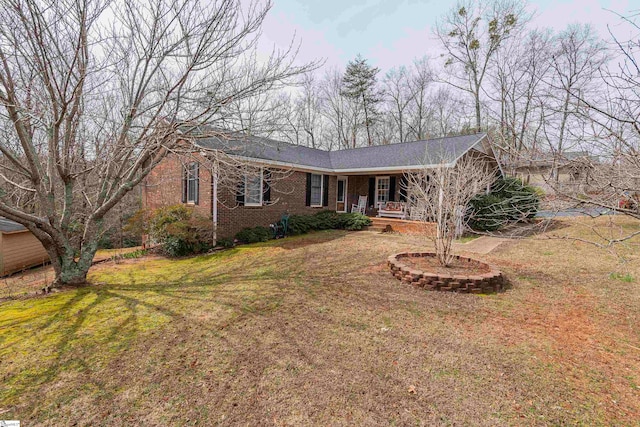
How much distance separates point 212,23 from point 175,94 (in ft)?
5.19

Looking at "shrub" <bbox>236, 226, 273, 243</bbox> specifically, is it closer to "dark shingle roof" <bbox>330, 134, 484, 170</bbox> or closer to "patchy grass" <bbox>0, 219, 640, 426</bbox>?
"patchy grass" <bbox>0, 219, 640, 426</bbox>

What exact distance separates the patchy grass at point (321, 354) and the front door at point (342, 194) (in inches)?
390

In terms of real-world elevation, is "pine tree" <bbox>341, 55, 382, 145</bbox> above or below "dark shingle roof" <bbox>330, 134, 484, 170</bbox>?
above

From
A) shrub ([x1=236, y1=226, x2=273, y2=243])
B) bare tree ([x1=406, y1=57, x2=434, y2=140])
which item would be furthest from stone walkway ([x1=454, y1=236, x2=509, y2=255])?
bare tree ([x1=406, y1=57, x2=434, y2=140])

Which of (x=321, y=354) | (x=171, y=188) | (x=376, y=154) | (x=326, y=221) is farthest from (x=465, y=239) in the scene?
(x=171, y=188)

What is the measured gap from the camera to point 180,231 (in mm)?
8125

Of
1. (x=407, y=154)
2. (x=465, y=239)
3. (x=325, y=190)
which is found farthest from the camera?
(x=325, y=190)

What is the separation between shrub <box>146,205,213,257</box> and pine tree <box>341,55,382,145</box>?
21430 mm

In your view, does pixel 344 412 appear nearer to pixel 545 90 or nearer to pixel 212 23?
pixel 545 90

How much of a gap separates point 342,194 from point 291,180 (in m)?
4.33

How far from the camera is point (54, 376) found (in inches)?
105

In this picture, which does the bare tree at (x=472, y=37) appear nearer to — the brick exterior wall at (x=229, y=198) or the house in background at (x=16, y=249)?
the brick exterior wall at (x=229, y=198)

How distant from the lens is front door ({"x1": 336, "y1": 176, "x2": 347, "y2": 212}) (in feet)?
50.7

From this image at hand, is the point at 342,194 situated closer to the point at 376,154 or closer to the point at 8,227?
the point at 376,154
